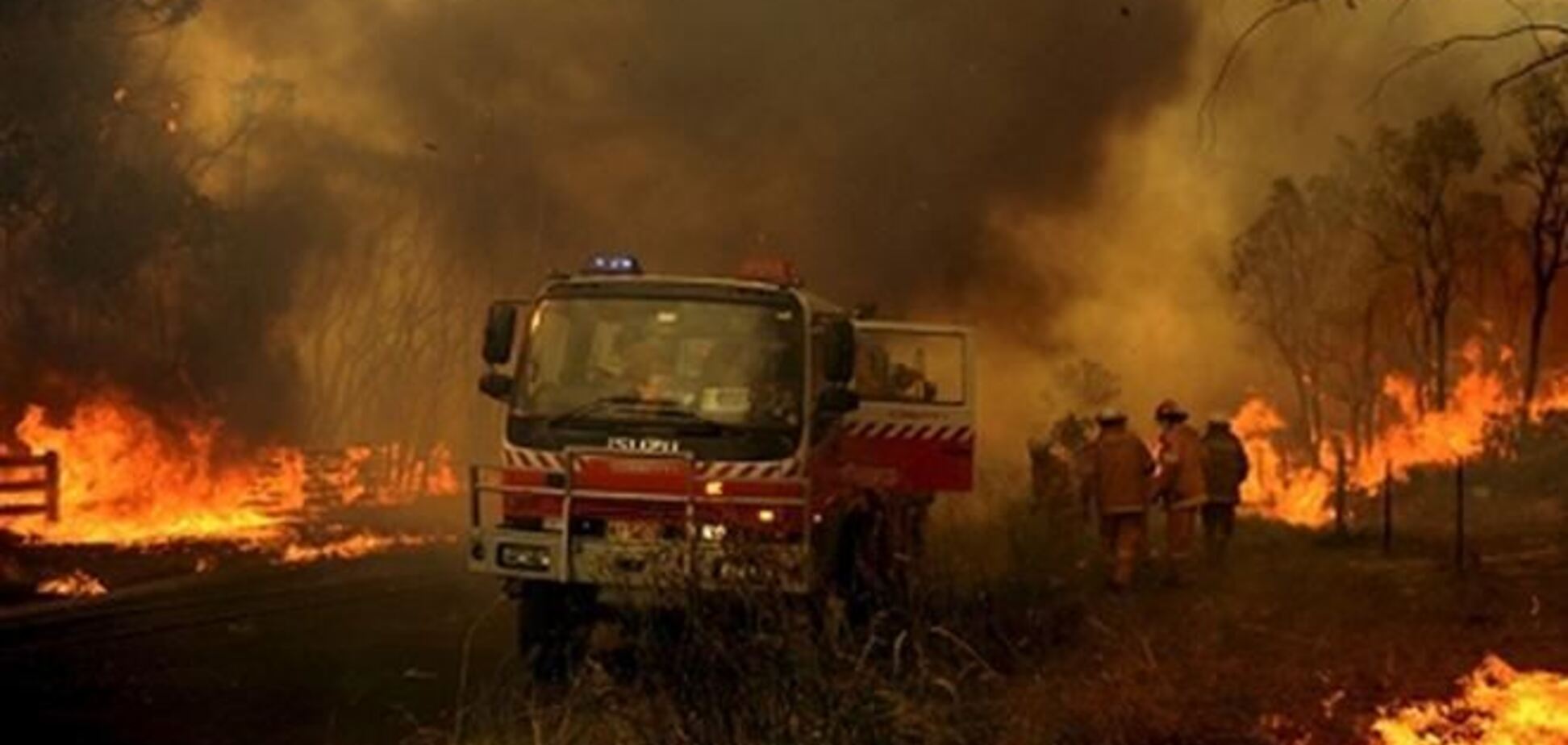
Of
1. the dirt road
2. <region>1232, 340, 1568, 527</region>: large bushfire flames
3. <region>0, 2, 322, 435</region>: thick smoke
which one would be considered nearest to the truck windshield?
the dirt road

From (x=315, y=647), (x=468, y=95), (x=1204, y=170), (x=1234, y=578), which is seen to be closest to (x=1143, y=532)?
(x=1234, y=578)

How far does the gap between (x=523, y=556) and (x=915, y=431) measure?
3707 mm

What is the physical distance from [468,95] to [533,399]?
83.8 feet

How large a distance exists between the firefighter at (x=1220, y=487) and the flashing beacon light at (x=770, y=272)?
5000 millimetres

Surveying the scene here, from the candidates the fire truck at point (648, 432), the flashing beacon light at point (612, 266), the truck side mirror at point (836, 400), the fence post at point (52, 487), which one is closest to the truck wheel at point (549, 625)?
the fire truck at point (648, 432)

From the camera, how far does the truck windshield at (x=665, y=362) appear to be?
9.19 meters

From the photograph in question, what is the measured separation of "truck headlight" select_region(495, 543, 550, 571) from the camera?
8984mm

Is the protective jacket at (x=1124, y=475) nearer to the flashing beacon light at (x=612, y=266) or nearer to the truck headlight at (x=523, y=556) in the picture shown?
the flashing beacon light at (x=612, y=266)

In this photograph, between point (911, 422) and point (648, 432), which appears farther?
point (911, 422)

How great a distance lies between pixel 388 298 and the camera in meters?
36.8

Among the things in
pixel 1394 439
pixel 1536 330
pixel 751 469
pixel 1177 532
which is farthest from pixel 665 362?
pixel 1394 439

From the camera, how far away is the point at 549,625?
938cm

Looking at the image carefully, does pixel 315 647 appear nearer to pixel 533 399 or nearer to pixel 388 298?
pixel 533 399

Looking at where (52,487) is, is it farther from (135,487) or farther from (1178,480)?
(1178,480)
